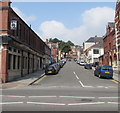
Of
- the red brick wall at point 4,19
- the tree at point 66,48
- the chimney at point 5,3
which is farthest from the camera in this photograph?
the tree at point 66,48

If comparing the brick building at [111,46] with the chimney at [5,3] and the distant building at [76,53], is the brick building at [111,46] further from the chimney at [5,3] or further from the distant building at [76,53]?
the distant building at [76,53]

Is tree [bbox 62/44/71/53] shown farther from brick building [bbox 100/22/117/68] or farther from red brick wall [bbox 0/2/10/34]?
red brick wall [bbox 0/2/10/34]

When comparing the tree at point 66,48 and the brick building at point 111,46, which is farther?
the tree at point 66,48

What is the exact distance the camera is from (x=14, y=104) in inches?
346

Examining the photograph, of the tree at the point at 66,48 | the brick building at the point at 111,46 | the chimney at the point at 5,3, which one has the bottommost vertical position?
the brick building at the point at 111,46

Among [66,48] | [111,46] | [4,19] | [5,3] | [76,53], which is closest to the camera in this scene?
[4,19]

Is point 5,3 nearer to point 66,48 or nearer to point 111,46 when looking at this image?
point 111,46

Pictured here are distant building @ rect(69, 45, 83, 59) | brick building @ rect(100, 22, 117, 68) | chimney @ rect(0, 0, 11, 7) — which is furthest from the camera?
distant building @ rect(69, 45, 83, 59)

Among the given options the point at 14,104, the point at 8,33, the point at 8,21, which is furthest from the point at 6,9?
the point at 14,104

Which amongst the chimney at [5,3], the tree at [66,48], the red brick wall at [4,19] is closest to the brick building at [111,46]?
the red brick wall at [4,19]

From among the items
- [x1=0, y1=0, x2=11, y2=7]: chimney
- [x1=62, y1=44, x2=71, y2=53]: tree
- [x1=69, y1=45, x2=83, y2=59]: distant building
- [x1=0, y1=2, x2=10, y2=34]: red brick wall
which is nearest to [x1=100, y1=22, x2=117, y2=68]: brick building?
[x1=0, y1=2, x2=10, y2=34]: red brick wall

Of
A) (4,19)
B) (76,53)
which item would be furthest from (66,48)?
(4,19)

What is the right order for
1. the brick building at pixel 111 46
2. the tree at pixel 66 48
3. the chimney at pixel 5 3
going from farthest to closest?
the tree at pixel 66 48
the brick building at pixel 111 46
the chimney at pixel 5 3

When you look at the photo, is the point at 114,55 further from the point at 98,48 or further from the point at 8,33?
the point at 98,48
